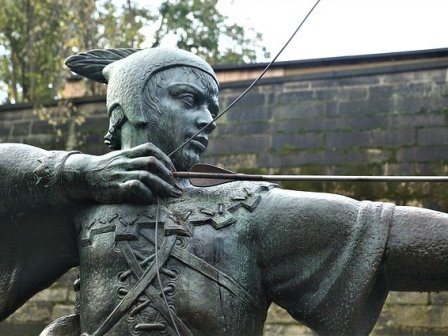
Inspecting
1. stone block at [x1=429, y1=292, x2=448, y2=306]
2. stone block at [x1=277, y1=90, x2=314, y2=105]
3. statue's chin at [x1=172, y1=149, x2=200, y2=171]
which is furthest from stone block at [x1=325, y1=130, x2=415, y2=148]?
statue's chin at [x1=172, y1=149, x2=200, y2=171]

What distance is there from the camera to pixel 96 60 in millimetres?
3367

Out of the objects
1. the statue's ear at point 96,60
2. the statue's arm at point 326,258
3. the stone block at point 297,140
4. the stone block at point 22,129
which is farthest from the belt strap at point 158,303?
the stone block at point 22,129

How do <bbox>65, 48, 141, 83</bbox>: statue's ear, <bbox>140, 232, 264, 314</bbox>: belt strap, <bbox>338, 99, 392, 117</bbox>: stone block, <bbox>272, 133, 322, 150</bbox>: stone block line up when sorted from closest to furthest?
<bbox>140, 232, 264, 314</bbox>: belt strap, <bbox>65, 48, 141, 83</bbox>: statue's ear, <bbox>338, 99, 392, 117</bbox>: stone block, <bbox>272, 133, 322, 150</bbox>: stone block

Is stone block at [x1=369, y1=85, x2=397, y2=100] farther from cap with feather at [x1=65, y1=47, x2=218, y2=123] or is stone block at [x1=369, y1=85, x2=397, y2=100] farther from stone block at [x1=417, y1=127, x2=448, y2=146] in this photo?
cap with feather at [x1=65, y1=47, x2=218, y2=123]

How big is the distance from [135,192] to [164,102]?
1.15 ft

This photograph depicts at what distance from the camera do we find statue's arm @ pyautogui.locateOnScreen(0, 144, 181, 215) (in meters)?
2.83

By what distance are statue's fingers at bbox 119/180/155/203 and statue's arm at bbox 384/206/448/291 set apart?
73 cm

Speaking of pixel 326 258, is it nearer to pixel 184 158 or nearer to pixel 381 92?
pixel 184 158

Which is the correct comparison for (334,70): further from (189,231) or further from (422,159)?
(189,231)

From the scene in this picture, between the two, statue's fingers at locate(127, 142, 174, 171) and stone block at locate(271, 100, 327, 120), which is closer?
statue's fingers at locate(127, 142, 174, 171)

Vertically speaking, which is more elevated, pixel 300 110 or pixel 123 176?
pixel 123 176

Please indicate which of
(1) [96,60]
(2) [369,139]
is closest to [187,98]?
(1) [96,60]

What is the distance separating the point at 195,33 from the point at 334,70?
23.5ft

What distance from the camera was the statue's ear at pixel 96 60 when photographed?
336cm
